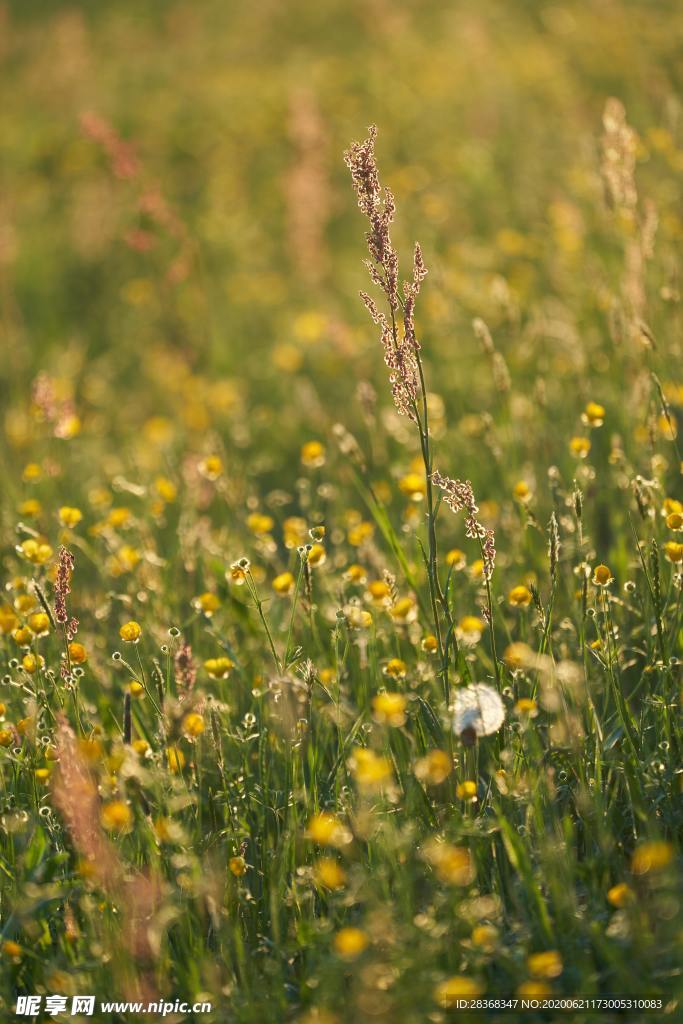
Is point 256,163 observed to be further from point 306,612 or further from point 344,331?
point 306,612

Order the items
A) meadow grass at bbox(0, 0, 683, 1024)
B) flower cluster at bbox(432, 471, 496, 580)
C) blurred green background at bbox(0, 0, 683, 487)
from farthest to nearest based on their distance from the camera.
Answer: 1. blurred green background at bbox(0, 0, 683, 487)
2. flower cluster at bbox(432, 471, 496, 580)
3. meadow grass at bbox(0, 0, 683, 1024)

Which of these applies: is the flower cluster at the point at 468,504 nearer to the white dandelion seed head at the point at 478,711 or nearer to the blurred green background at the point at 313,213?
the white dandelion seed head at the point at 478,711

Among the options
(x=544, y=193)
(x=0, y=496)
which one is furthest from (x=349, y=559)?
(x=544, y=193)

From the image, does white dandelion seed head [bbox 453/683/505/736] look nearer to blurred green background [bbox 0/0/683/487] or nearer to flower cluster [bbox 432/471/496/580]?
flower cluster [bbox 432/471/496/580]

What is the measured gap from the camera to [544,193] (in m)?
4.73

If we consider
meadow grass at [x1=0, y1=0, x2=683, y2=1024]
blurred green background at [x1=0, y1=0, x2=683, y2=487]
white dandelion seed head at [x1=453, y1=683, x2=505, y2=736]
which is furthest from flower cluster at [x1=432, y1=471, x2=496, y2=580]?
blurred green background at [x1=0, y1=0, x2=683, y2=487]

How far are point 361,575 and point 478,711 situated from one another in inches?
24.6

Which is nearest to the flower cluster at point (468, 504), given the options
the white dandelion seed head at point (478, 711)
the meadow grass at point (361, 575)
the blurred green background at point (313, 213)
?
the meadow grass at point (361, 575)

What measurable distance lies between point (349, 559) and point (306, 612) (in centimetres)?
50

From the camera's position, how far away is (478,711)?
167 cm

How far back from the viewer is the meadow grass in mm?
1507

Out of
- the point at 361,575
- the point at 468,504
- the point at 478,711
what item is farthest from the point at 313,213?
the point at 478,711

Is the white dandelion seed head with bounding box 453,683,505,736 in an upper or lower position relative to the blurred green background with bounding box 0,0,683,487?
lower

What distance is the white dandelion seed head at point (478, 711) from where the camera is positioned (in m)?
1.67
